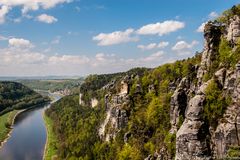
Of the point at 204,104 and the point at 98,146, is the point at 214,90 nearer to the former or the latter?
the point at 204,104

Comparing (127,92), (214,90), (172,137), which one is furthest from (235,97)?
(127,92)

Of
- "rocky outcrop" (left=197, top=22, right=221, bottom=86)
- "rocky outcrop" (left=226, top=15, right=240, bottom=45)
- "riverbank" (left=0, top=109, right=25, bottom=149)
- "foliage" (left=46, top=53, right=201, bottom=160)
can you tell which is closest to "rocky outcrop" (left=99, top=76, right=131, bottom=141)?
"foliage" (left=46, top=53, right=201, bottom=160)

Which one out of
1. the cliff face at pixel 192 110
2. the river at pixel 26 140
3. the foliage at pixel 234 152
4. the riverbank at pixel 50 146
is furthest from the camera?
the river at pixel 26 140

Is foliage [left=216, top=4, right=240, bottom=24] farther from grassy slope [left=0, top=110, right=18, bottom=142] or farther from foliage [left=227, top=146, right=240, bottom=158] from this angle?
grassy slope [left=0, top=110, right=18, bottom=142]

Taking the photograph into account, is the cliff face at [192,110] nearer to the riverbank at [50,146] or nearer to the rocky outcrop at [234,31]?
the rocky outcrop at [234,31]

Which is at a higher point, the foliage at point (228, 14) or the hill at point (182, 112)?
the foliage at point (228, 14)

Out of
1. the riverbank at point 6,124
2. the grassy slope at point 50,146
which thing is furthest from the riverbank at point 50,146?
the riverbank at point 6,124
